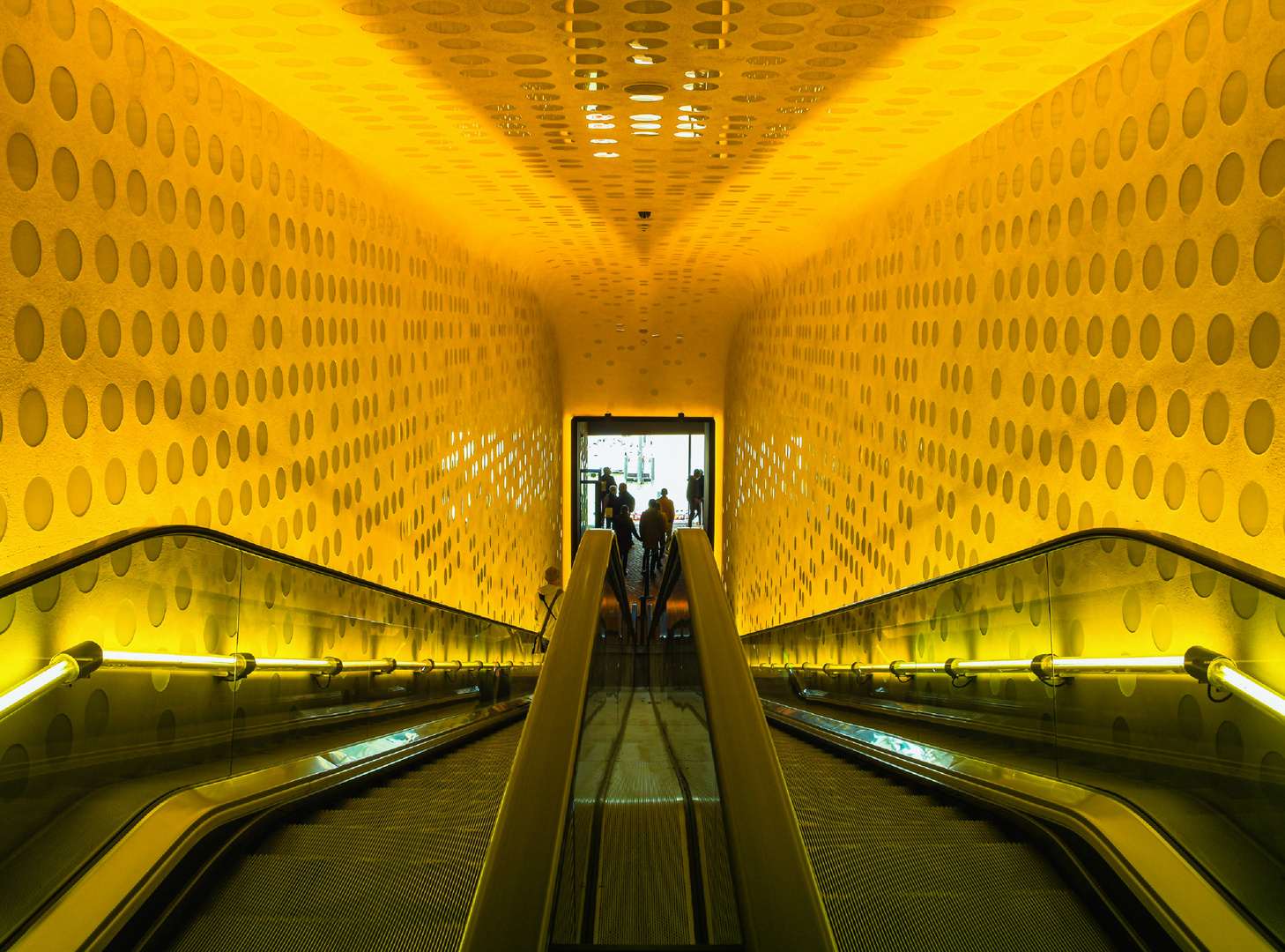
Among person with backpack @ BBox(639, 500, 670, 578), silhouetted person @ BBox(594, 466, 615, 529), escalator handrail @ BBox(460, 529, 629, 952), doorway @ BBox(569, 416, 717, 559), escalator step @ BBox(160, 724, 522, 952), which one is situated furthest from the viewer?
silhouetted person @ BBox(594, 466, 615, 529)

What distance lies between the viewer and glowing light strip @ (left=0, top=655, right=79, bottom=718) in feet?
7.22

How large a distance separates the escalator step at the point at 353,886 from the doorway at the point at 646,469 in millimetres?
14128

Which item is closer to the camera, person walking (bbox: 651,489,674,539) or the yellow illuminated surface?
the yellow illuminated surface

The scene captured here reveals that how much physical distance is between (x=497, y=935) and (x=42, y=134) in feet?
10.00

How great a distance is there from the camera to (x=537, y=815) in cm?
156

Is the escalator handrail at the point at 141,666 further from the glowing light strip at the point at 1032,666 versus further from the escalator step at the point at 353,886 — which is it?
the glowing light strip at the point at 1032,666

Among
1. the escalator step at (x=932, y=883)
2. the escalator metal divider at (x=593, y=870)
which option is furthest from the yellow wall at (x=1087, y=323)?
the escalator metal divider at (x=593, y=870)

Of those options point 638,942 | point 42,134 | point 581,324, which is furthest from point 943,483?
point 581,324

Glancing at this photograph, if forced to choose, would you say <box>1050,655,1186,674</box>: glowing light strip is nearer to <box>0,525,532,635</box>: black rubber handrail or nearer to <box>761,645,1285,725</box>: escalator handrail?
<box>761,645,1285,725</box>: escalator handrail

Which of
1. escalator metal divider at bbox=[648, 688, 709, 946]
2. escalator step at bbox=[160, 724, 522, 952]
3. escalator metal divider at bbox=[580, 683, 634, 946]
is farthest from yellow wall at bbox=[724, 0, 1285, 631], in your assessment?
escalator step at bbox=[160, 724, 522, 952]

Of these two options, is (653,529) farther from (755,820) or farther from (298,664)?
(755,820)

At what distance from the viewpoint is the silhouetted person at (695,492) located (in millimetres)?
17500

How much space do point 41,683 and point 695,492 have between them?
15.4m

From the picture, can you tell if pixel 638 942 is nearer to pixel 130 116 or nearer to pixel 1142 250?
pixel 1142 250
